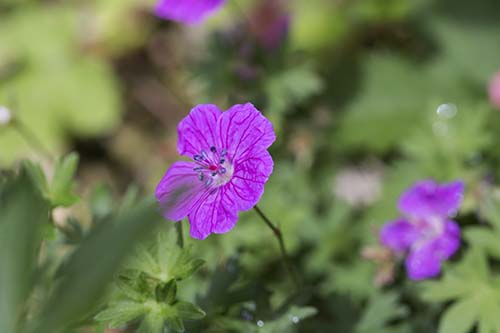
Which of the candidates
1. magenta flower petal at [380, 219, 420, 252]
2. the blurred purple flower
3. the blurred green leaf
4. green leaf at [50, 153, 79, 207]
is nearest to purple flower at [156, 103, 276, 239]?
green leaf at [50, 153, 79, 207]

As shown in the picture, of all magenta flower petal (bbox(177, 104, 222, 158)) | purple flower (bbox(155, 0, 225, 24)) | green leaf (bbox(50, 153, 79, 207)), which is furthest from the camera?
purple flower (bbox(155, 0, 225, 24))

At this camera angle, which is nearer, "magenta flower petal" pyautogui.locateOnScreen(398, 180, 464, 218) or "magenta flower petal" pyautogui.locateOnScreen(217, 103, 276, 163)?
"magenta flower petal" pyautogui.locateOnScreen(217, 103, 276, 163)

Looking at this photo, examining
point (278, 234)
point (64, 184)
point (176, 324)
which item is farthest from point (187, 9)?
point (176, 324)

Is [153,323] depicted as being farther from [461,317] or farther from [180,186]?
[461,317]

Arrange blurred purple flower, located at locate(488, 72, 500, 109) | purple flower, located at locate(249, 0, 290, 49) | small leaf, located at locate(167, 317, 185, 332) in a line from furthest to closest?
purple flower, located at locate(249, 0, 290, 49)
blurred purple flower, located at locate(488, 72, 500, 109)
small leaf, located at locate(167, 317, 185, 332)

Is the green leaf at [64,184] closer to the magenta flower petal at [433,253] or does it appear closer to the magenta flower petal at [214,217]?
the magenta flower petal at [214,217]

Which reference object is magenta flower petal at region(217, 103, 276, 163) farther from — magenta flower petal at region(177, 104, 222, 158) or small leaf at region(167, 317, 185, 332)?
small leaf at region(167, 317, 185, 332)
